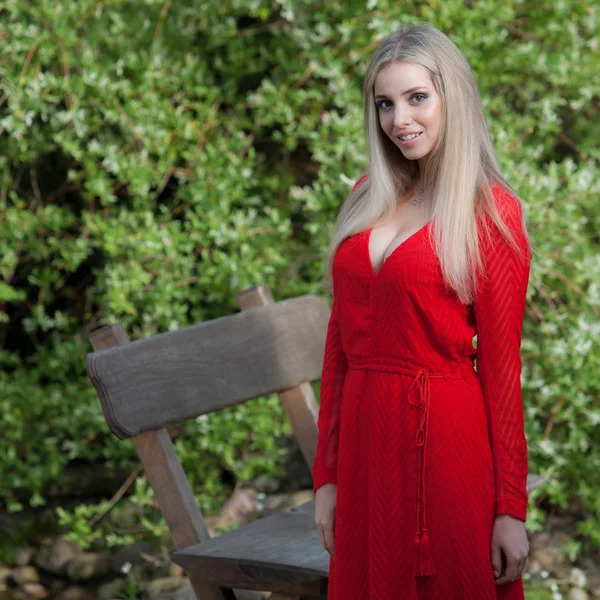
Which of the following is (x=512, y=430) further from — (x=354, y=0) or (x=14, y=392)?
(x=14, y=392)

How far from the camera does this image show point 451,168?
80.9 inches

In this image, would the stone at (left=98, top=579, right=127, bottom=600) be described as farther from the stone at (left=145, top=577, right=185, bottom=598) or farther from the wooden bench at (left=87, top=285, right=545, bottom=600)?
the wooden bench at (left=87, top=285, right=545, bottom=600)

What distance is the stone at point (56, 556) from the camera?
4457mm

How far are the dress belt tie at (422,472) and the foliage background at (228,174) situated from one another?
1.82m

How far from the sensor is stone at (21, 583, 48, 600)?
14.0 feet

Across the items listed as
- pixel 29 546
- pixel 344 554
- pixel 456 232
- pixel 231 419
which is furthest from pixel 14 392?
pixel 456 232

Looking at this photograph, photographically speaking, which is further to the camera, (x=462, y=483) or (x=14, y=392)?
(x=14, y=392)

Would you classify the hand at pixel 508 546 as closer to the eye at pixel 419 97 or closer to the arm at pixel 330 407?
the arm at pixel 330 407

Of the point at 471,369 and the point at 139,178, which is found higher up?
the point at 139,178

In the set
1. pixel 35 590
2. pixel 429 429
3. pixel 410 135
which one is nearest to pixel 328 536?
pixel 429 429

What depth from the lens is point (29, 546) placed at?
465cm

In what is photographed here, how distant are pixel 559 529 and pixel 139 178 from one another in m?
2.37

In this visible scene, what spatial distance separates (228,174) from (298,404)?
1.38 meters

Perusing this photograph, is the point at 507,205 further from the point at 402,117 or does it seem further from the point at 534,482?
the point at 534,482
